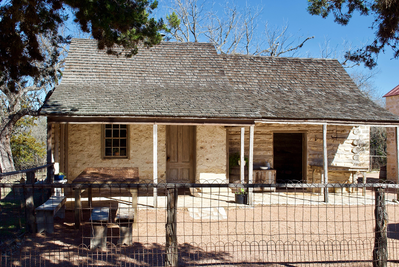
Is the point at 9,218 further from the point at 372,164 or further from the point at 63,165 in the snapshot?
the point at 372,164

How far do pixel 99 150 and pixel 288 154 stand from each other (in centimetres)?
927

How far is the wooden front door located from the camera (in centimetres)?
1158

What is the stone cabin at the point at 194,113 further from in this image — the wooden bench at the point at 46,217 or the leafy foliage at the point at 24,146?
the leafy foliage at the point at 24,146

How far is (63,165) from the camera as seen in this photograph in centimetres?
1052

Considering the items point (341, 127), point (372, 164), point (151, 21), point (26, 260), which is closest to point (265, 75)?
point (341, 127)

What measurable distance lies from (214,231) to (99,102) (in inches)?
201

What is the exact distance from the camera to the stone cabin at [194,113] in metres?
9.38

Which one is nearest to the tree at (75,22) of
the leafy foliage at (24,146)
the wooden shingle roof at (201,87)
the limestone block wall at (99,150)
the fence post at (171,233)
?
the wooden shingle roof at (201,87)

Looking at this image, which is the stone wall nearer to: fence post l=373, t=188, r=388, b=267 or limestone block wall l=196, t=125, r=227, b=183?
limestone block wall l=196, t=125, r=227, b=183

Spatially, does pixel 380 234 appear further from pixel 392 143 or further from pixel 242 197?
pixel 392 143

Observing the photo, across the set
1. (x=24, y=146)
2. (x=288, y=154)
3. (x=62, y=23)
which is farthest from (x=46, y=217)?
(x=24, y=146)

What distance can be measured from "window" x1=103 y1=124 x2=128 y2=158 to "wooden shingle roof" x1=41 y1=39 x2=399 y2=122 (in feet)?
4.65

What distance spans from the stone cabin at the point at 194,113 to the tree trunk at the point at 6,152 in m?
7.19

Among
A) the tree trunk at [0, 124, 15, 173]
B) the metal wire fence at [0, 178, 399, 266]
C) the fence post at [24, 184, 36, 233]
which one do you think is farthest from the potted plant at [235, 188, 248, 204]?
the tree trunk at [0, 124, 15, 173]
